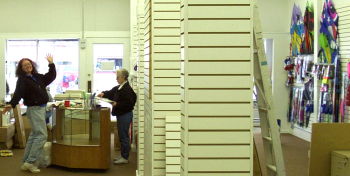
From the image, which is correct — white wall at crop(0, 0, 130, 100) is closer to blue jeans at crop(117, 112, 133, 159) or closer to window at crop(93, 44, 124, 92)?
window at crop(93, 44, 124, 92)

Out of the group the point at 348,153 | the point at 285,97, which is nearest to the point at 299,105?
the point at 285,97

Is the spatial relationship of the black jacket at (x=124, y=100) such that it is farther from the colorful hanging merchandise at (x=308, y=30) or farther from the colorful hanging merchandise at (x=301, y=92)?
the colorful hanging merchandise at (x=308, y=30)

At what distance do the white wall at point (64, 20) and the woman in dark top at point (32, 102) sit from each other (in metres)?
4.48

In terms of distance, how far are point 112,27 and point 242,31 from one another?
8.94 metres

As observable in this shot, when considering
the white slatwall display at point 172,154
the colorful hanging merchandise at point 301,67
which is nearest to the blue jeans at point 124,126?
the white slatwall display at point 172,154

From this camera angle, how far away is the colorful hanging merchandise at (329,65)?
25.8ft

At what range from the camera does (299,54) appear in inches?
386

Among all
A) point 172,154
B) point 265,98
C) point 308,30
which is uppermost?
point 308,30

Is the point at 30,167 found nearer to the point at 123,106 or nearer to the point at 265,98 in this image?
the point at 123,106

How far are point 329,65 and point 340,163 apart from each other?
560cm

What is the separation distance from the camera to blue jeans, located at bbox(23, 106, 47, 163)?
6.37 m

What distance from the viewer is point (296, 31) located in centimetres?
1005

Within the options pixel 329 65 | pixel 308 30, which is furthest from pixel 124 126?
pixel 308 30

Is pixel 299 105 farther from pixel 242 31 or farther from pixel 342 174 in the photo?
pixel 242 31
